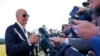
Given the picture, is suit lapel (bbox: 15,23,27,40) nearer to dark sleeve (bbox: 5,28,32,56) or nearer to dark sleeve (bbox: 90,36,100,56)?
dark sleeve (bbox: 5,28,32,56)

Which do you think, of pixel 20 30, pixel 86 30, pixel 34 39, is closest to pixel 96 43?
pixel 86 30

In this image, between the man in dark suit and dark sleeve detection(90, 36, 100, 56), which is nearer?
dark sleeve detection(90, 36, 100, 56)

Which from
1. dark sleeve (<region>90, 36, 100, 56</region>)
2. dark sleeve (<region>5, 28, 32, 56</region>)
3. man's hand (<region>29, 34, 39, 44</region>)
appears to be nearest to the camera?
dark sleeve (<region>90, 36, 100, 56</region>)

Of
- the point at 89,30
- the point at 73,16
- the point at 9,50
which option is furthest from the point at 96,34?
the point at 9,50

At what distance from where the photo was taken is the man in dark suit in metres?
4.61

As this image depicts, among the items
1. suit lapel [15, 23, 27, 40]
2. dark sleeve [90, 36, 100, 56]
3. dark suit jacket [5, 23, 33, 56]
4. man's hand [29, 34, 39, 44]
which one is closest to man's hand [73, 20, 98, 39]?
dark sleeve [90, 36, 100, 56]

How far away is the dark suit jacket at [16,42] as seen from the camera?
15.1ft

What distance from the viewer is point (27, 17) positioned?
17.0 feet

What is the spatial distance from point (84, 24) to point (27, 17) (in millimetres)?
3579

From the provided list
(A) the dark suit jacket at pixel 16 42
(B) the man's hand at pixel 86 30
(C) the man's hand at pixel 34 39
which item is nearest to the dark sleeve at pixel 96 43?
(B) the man's hand at pixel 86 30

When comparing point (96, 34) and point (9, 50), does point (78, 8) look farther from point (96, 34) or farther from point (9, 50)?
point (9, 50)

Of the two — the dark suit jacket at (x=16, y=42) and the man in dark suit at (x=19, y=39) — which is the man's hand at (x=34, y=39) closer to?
the man in dark suit at (x=19, y=39)

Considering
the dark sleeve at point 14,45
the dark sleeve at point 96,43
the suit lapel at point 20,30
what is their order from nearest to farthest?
the dark sleeve at point 96,43 < the dark sleeve at point 14,45 < the suit lapel at point 20,30

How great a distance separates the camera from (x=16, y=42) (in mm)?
4820
